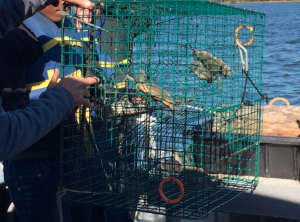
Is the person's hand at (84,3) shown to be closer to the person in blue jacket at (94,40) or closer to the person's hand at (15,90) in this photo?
the person in blue jacket at (94,40)

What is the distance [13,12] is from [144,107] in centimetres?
70

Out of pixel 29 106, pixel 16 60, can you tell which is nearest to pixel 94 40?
pixel 16 60

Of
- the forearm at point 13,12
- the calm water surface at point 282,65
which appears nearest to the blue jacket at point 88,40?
the forearm at point 13,12

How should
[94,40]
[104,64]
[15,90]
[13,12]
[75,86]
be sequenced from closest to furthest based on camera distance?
1. [13,12]
2. [75,86]
3. [15,90]
4. [94,40]
5. [104,64]

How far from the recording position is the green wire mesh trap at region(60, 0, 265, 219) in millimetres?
2143

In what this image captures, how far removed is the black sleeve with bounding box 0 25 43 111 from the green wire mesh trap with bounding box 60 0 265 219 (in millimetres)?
154

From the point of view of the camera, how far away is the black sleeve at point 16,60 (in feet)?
6.70

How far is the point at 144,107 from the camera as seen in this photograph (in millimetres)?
2129

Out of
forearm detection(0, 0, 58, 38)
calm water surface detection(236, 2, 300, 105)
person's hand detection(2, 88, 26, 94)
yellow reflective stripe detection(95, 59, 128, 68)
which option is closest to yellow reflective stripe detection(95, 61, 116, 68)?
yellow reflective stripe detection(95, 59, 128, 68)

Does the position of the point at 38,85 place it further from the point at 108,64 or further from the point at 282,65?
the point at 282,65

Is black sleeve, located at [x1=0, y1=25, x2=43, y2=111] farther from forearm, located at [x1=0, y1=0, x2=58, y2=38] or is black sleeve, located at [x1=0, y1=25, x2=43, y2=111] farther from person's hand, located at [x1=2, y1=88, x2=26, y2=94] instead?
forearm, located at [x1=0, y1=0, x2=58, y2=38]

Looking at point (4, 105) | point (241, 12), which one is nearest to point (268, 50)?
point (241, 12)

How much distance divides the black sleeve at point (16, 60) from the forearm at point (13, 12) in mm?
254

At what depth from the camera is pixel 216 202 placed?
2207 millimetres
